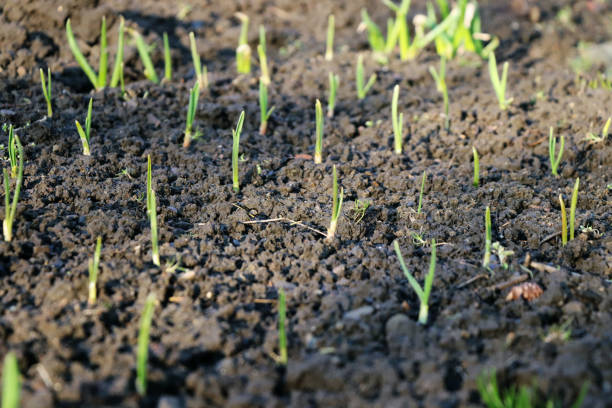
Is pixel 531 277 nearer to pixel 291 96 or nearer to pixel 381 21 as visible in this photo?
pixel 291 96

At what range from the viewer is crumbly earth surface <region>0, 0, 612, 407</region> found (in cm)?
144

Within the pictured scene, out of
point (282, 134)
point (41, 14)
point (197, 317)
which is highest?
point (41, 14)

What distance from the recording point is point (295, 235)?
2.04 metres

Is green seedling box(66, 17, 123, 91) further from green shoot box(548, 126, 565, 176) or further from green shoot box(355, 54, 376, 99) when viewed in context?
green shoot box(548, 126, 565, 176)

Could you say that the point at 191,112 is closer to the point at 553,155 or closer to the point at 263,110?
the point at 263,110

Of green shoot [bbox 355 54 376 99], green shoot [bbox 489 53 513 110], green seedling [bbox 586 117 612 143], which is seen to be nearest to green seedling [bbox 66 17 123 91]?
green shoot [bbox 355 54 376 99]

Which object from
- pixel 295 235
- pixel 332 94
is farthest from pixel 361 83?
pixel 295 235

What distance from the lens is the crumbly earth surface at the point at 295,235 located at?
56.6 inches

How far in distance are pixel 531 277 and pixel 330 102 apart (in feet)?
4.53

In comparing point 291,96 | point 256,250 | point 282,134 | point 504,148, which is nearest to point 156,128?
point 282,134

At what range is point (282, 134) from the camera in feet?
9.11

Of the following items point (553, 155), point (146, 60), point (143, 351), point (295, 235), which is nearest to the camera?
point (143, 351)

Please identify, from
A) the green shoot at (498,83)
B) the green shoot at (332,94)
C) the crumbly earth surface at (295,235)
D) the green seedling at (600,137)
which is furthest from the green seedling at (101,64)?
the green seedling at (600,137)

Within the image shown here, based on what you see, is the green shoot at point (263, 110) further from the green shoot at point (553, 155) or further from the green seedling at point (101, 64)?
the green shoot at point (553, 155)
